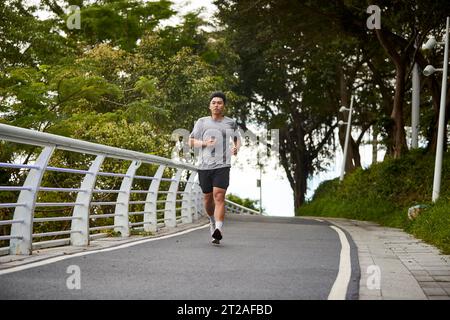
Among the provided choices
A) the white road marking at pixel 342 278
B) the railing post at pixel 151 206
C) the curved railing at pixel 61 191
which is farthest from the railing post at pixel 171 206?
the white road marking at pixel 342 278

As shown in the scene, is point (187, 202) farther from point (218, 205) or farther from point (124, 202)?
point (218, 205)

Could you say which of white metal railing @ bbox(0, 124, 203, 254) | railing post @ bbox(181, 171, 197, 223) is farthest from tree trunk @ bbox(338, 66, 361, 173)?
white metal railing @ bbox(0, 124, 203, 254)

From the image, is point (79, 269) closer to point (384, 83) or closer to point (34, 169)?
point (34, 169)

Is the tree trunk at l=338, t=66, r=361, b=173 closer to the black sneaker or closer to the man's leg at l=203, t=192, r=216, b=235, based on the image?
the man's leg at l=203, t=192, r=216, b=235

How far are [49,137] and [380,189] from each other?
17.0 meters

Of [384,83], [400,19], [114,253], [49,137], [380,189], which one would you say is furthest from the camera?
[384,83]

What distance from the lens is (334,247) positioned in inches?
381

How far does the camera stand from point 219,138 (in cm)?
929

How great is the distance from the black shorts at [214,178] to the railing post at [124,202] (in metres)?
1.56

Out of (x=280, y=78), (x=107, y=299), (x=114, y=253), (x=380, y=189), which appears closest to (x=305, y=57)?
(x=280, y=78)

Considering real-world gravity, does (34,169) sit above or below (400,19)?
below

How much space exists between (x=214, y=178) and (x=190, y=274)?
3.17m

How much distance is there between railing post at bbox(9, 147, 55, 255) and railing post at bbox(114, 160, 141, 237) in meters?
3.23

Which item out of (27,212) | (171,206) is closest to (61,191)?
(27,212)
